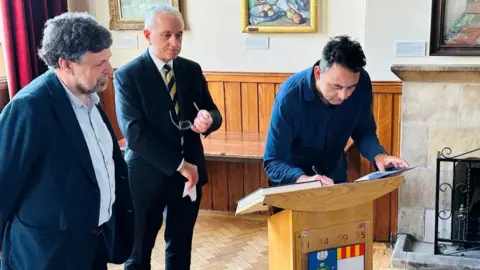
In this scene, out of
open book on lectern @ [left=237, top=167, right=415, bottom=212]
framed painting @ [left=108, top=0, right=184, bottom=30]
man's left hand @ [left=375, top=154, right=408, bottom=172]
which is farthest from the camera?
framed painting @ [left=108, top=0, right=184, bottom=30]

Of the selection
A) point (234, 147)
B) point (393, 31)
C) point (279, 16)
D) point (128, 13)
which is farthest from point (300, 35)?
point (128, 13)

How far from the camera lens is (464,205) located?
9.90 ft

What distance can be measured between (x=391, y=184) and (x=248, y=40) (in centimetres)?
198

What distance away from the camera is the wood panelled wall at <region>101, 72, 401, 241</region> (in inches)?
132

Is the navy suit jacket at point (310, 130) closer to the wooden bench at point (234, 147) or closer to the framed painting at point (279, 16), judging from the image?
the wooden bench at point (234, 147)

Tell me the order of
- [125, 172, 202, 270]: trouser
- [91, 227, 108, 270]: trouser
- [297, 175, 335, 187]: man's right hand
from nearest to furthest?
[297, 175, 335, 187]: man's right hand < [91, 227, 108, 270]: trouser < [125, 172, 202, 270]: trouser

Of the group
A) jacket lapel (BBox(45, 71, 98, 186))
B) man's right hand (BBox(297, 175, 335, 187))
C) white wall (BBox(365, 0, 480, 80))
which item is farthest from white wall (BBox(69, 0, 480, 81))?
jacket lapel (BBox(45, 71, 98, 186))

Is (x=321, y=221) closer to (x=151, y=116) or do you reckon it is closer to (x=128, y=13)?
(x=151, y=116)

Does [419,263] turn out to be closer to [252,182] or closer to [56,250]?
[252,182]

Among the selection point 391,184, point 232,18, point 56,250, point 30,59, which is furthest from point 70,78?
point 232,18

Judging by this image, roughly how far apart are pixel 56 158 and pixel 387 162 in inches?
47.0

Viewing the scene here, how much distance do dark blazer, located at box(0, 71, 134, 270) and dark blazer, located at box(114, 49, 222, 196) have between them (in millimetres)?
554

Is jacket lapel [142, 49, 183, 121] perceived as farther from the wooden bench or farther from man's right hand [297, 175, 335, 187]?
the wooden bench

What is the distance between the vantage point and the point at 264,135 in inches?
144
